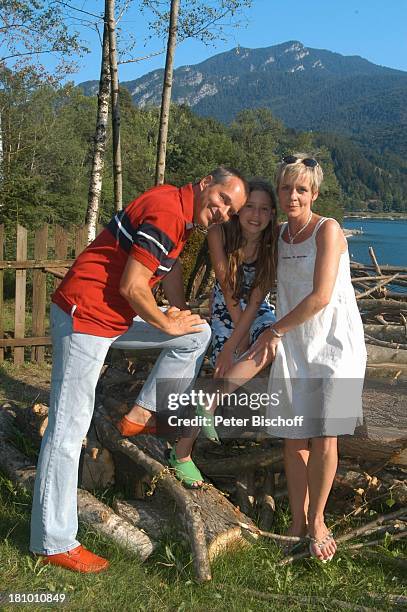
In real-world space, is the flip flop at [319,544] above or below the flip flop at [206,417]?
below

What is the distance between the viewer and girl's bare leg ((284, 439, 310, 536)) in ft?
10.8

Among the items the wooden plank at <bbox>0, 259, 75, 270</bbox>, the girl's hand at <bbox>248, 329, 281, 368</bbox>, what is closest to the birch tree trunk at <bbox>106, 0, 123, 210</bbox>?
the wooden plank at <bbox>0, 259, 75, 270</bbox>

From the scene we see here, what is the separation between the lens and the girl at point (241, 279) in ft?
11.6

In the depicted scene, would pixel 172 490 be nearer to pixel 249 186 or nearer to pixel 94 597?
pixel 94 597

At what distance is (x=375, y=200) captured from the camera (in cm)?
17112

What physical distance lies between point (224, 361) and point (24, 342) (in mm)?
4832

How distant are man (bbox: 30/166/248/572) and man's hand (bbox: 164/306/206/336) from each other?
46mm

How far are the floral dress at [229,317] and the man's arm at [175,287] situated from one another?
0.28 metres

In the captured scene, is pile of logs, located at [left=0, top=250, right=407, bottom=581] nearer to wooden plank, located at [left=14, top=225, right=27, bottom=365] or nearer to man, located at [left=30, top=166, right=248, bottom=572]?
man, located at [left=30, top=166, right=248, bottom=572]

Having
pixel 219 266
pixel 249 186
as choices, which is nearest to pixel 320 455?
pixel 219 266

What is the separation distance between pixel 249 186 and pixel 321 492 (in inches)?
67.2

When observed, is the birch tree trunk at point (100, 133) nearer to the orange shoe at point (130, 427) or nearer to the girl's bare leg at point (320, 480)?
the orange shoe at point (130, 427)

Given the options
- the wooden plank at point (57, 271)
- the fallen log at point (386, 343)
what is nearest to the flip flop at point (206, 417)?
the fallen log at point (386, 343)

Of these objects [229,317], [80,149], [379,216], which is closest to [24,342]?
[229,317]
